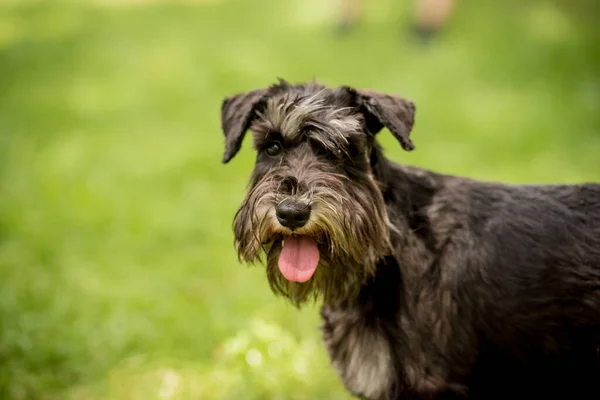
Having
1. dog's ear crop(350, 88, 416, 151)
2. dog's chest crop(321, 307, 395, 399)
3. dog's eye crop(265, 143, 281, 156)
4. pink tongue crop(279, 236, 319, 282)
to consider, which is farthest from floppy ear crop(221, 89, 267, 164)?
dog's chest crop(321, 307, 395, 399)

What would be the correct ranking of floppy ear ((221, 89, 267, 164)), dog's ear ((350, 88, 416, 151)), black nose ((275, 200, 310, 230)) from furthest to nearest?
floppy ear ((221, 89, 267, 164))
dog's ear ((350, 88, 416, 151))
black nose ((275, 200, 310, 230))

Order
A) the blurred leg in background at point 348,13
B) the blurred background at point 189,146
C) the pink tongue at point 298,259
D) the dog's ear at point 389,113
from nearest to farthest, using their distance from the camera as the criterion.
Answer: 1. the pink tongue at point 298,259
2. the dog's ear at point 389,113
3. the blurred background at point 189,146
4. the blurred leg in background at point 348,13

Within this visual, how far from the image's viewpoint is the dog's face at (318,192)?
127 inches

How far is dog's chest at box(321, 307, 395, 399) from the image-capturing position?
3.59m

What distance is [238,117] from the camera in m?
3.81

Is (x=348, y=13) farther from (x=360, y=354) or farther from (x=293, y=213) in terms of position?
(x=293, y=213)

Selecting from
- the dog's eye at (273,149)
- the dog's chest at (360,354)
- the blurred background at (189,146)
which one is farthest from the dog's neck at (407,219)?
the blurred background at (189,146)

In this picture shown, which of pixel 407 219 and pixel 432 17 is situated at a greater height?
pixel 432 17

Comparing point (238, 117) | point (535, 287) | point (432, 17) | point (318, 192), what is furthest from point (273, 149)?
point (432, 17)

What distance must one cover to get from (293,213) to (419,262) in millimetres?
913

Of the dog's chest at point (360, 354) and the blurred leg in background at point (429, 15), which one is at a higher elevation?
the blurred leg in background at point (429, 15)

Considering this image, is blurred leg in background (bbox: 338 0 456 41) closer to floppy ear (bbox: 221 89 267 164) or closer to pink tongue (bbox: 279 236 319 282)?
floppy ear (bbox: 221 89 267 164)

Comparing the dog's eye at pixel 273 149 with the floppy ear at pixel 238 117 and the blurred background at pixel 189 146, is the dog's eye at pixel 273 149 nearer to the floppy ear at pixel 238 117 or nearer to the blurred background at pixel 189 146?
the floppy ear at pixel 238 117

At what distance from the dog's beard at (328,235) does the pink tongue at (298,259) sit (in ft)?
0.13
